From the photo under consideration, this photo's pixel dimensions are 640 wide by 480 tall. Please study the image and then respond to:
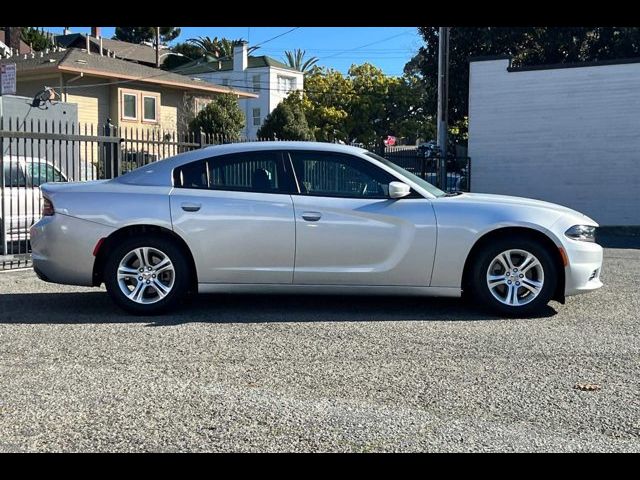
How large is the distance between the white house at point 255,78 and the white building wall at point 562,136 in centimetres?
3323

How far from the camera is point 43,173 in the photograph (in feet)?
38.2

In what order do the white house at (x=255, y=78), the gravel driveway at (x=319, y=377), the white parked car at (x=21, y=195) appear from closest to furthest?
the gravel driveway at (x=319, y=377) < the white parked car at (x=21, y=195) < the white house at (x=255, y=78)

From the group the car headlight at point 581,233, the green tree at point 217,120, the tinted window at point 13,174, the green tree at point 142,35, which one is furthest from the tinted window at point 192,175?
the green tree at point 142,35

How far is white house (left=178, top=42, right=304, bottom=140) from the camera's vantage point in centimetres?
5225

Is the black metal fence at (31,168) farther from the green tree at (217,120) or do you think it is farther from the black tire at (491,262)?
the green tree at (217,120)

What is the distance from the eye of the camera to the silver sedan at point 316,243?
6633 mm

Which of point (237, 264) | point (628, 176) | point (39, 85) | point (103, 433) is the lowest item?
point (103, 433)

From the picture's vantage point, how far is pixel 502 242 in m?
6.65

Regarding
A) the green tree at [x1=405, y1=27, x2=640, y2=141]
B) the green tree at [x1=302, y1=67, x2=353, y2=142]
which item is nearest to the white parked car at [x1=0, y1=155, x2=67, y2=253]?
the green tree at [x1=405, y1=27, x2=640, y2=141]

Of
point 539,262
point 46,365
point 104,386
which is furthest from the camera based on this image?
point 539,262

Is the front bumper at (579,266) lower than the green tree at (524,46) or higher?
lower

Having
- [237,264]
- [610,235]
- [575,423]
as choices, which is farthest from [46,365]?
[610,235]

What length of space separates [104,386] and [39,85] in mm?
28741

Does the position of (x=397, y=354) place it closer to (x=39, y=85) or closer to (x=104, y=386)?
(x=104, y=386)
